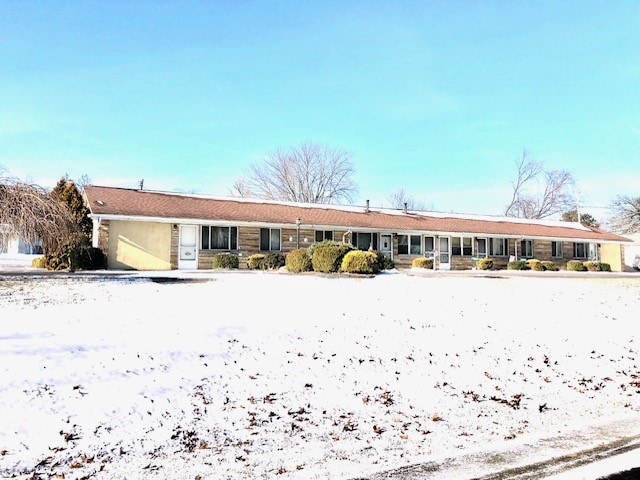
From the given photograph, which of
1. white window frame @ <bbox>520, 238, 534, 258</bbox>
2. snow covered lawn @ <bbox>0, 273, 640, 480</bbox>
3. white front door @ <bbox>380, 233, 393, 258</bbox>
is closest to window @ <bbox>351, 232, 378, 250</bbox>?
white front door @ <bbox>380, 233, 393, 258</bbox>

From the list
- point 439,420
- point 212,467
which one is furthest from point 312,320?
point 212,467

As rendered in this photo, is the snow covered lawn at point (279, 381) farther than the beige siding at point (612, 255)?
No

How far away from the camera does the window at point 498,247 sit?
104ft

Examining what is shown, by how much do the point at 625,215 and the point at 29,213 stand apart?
42.5 metres

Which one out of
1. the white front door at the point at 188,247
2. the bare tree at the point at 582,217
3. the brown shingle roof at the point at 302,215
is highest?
the bare tree at the point at 582,217

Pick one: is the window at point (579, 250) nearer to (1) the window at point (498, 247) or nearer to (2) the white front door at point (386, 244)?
(1) the window at point (498, 247)

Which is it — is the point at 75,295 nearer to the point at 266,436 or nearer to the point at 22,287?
the point at 22,287

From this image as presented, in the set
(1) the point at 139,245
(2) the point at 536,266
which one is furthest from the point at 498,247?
(1) the point at 139,245

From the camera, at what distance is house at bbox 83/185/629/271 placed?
22.0 m

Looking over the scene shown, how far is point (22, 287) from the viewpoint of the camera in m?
10.7

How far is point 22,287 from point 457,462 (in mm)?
10067

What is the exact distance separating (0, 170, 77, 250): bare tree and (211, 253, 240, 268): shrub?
10307 millimetres

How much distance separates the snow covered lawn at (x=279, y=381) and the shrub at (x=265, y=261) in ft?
38.1

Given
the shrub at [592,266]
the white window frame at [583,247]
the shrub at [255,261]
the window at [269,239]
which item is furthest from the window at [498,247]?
the shrub at [255,261]
